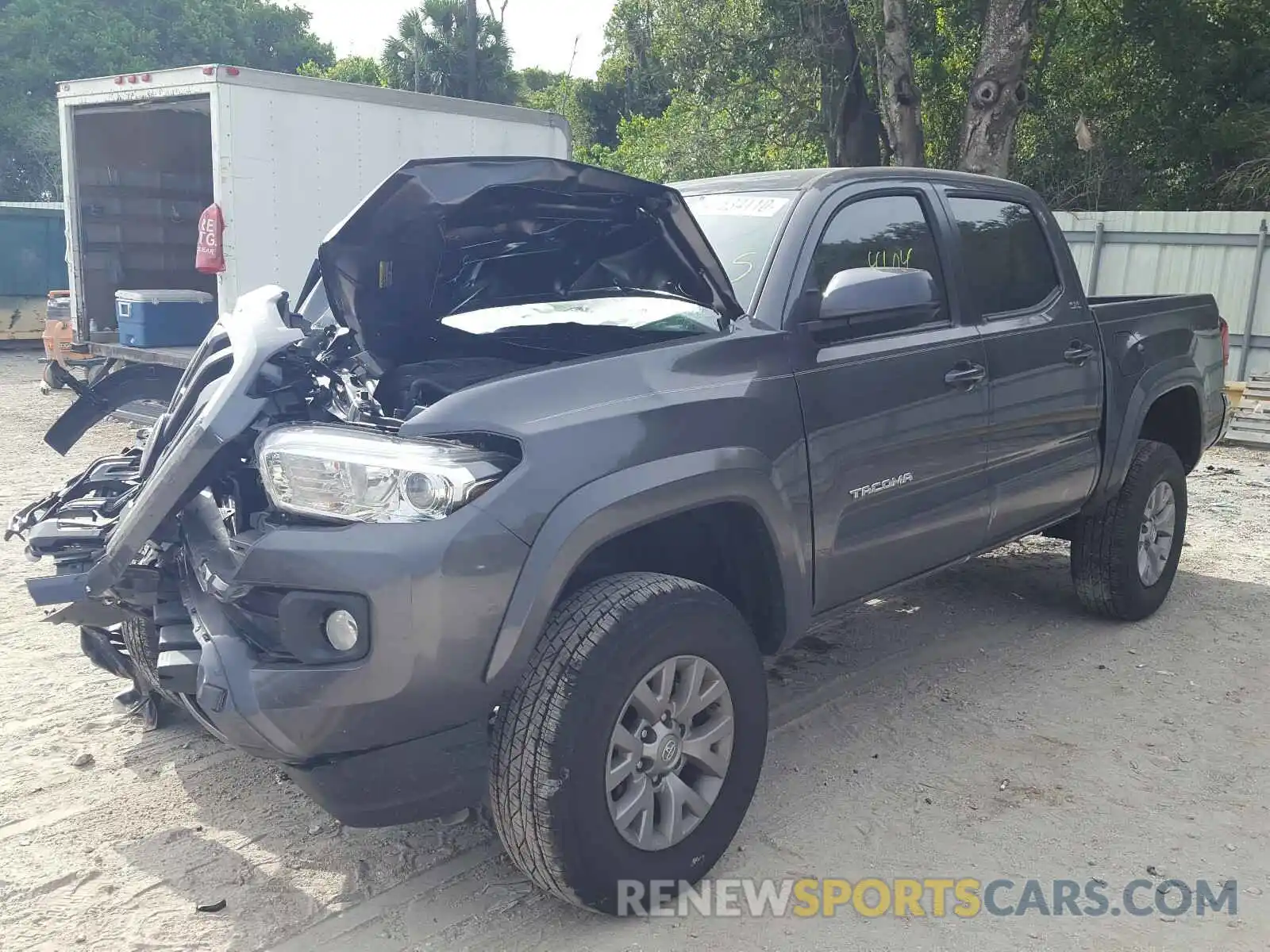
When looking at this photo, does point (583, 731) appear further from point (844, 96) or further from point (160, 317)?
point (844, 96)

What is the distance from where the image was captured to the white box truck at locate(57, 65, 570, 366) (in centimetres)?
855

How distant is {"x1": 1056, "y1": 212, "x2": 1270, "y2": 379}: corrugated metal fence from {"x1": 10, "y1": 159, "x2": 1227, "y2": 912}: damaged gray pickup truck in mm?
8731

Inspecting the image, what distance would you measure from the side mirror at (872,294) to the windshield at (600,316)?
1.23ft

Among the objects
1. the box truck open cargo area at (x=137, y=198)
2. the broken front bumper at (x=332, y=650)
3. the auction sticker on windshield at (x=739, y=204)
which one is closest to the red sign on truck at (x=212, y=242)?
the box truck open cargo area at (x=137, y=198)

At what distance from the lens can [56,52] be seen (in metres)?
31.8

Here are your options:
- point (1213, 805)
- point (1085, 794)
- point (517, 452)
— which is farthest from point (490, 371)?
point (1213, 805)

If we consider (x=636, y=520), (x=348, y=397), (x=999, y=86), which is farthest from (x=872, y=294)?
(x=999, y=86)

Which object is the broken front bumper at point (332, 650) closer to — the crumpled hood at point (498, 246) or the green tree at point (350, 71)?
the crumpled hood at point (498, 246)

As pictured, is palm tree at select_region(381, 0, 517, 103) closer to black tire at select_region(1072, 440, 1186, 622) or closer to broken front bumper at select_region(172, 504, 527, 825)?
black tire at select_region(1072, 440, 1186, 622)

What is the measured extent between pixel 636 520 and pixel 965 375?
1745 mm

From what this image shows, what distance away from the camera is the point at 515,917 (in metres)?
3.00

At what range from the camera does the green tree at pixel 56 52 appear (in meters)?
31.1

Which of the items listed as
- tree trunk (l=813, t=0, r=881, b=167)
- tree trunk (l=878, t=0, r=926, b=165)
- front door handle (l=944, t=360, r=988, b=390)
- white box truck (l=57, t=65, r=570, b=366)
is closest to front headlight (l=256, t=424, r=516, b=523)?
front door handle (l=944, t=360, r=988, b=390)

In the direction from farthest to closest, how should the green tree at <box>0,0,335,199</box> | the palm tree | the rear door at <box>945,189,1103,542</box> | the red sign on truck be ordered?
the palm tree → the green tree at <box>0,0,335,199</box> → the red sign on truck → the rear door at <box>945,189,1103,542</box>
